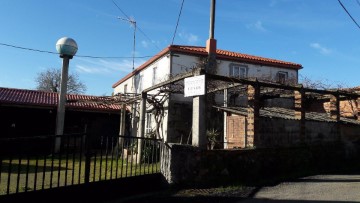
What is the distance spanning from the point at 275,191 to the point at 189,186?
76.6 inches

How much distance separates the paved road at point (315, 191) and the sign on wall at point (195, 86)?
2726mm

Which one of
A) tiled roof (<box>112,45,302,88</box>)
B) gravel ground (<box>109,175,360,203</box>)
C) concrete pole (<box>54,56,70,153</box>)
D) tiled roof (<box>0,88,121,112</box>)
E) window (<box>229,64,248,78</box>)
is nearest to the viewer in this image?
gravel ground (<box>109,175,360,203</box>)

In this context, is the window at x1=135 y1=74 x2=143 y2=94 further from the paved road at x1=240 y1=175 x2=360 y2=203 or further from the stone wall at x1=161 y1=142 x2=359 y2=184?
the paved road at x1=240 y1=175 x2=360 y2=203

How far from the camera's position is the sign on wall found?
8.11 metres

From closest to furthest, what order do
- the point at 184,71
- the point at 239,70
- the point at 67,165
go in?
the point at 67,165 → the point at 184,71 → the point at 239,70

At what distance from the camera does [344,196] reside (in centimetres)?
685

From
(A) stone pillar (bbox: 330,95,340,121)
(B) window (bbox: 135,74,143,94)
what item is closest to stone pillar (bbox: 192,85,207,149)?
(A) stone pillar (bbox: 330,95,340,121)

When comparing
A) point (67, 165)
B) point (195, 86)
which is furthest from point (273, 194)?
point (67, 165)

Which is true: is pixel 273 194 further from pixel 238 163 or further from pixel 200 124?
pixel 200 124

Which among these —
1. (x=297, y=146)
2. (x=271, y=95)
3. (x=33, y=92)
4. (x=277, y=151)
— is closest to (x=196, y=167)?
(x=277, y=151)

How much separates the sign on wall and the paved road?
2726mm

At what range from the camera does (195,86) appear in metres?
8.30

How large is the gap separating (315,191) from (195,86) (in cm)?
366

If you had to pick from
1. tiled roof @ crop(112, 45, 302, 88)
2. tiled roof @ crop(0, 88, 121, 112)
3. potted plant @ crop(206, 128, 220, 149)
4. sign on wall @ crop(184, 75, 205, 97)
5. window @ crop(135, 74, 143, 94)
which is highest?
tiled roof @ crop(112, 45, 302, 88)
